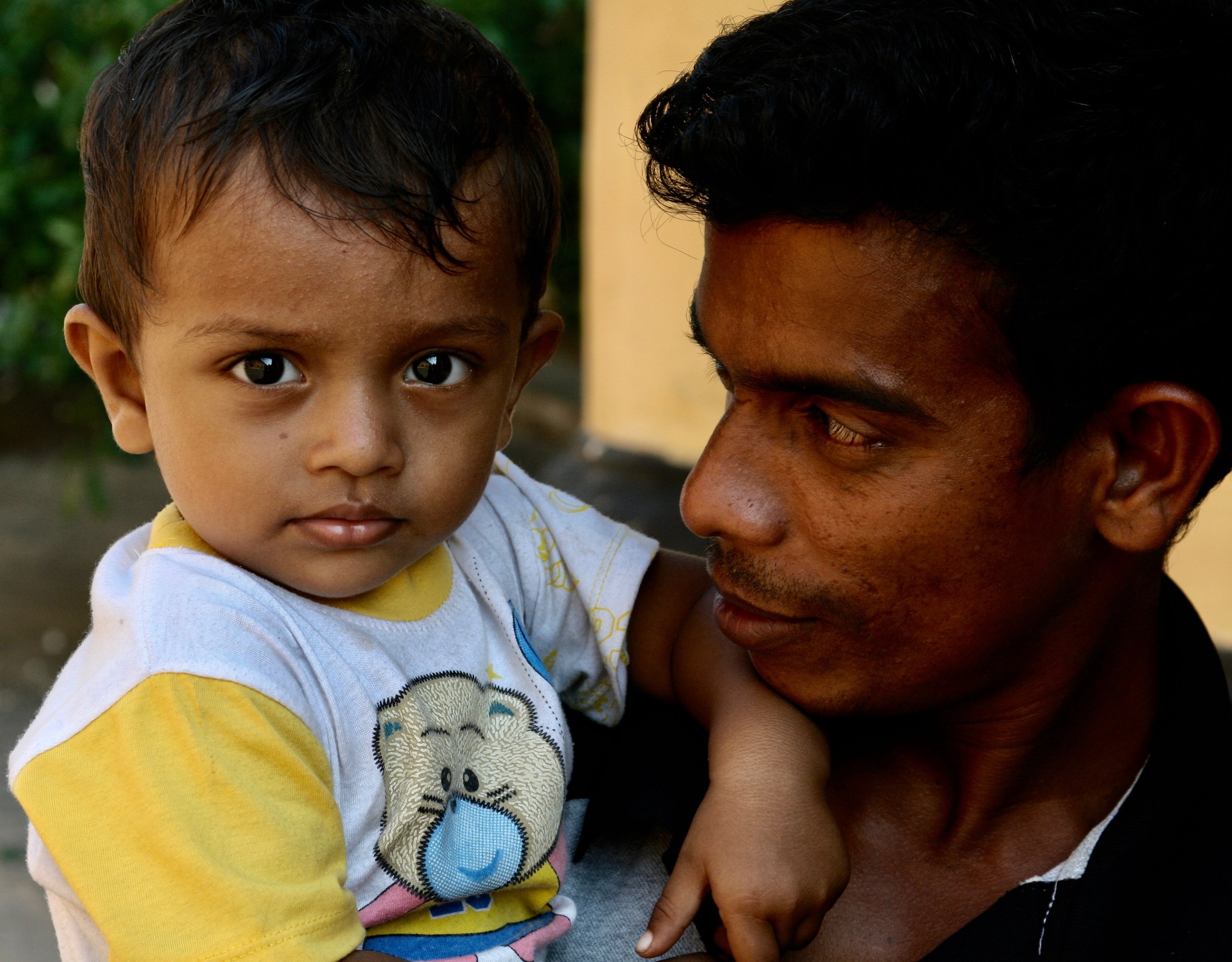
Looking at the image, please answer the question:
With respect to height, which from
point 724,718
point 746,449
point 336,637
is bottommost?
point 724,718

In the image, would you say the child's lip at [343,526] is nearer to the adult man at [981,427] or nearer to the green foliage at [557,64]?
the adult man at [981,427]

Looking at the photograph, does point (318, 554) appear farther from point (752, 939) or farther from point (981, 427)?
point (981, 427)

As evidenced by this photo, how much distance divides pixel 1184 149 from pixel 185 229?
1.20 m

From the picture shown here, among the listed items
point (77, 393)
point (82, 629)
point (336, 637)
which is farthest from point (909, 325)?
point (77, 393)

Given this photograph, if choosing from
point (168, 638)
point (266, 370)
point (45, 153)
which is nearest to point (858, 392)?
point (266, 370)

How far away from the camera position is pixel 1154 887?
180 centimetres

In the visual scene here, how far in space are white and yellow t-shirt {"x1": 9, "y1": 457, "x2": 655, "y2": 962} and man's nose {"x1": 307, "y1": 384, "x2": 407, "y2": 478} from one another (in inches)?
6.9

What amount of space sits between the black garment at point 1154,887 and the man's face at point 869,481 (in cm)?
26

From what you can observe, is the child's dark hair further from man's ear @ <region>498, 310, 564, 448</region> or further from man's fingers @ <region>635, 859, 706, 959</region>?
man's fingers @ <region>635, 859, 706, 959</region>

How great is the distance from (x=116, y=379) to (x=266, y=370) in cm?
28

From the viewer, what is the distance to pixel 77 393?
24.5 ft

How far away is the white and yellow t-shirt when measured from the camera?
132 centimetres

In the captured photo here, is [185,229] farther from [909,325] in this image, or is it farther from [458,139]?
[909,325]

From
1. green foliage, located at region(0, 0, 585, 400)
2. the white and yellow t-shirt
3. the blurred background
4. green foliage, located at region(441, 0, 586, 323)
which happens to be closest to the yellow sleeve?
the white and yellow t-shirt
